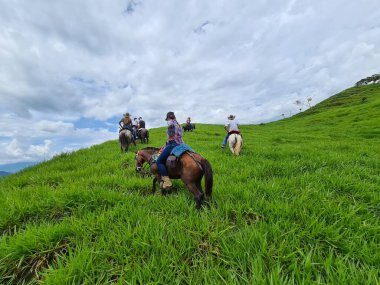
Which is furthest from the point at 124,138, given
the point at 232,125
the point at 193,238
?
the point at 193,238

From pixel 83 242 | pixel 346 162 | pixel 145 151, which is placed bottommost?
pixel 346 162

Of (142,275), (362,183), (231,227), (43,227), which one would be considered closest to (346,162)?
(362,183)

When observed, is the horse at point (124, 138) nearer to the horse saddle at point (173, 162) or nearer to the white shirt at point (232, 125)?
the white shirt at point (232, 125)

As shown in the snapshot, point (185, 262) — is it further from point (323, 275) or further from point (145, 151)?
point (145, 151)

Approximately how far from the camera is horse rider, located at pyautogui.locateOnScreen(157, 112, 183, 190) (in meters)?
5.06

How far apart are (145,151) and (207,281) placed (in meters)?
5.37

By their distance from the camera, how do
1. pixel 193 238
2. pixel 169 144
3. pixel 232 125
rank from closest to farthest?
pixel 193 238, pixel 169 144, pixel 232 125

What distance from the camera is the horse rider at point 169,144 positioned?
16.6ft

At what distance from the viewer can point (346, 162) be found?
8391 millimetres

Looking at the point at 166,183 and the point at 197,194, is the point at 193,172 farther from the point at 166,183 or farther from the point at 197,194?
the point at 166,183

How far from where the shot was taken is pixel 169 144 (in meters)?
5.31

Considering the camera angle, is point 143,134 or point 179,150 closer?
point 179,150

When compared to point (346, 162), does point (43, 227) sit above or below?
above

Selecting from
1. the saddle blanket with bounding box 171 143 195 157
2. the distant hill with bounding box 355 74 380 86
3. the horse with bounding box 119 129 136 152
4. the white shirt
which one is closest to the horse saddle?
the saddle blanket with bounding box 171 143 195 157
